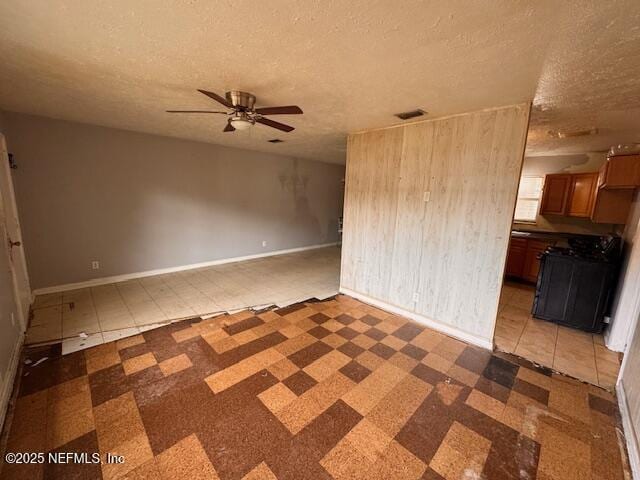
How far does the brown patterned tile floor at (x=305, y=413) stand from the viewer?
1.46 metres

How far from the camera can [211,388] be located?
1979mm

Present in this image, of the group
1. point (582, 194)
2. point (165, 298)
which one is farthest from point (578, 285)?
point (165, 298)

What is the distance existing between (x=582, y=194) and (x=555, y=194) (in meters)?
0.35

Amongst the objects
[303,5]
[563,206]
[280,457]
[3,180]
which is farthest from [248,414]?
[563,206]

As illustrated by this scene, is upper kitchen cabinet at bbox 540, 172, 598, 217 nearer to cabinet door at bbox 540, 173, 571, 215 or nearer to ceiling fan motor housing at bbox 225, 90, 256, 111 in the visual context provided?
cabinet door at bbox 540, 173, 571, 215

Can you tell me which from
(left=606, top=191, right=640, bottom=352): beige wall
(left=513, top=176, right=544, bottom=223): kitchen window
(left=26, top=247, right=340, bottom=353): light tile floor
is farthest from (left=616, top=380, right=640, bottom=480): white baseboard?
(left=513, top=176, right=544, bottom=223): kitchen window

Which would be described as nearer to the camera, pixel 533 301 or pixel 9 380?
pixel 9 380

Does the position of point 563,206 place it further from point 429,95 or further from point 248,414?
point 248,414

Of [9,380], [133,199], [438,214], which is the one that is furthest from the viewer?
[133,199]

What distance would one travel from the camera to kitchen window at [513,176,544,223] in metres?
4.90

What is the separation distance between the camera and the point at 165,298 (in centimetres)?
360

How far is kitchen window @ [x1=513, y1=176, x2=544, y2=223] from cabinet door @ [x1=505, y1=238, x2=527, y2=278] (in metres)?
0.89

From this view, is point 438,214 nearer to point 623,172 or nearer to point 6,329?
point 623,172

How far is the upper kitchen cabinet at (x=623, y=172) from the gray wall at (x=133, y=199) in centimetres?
497
